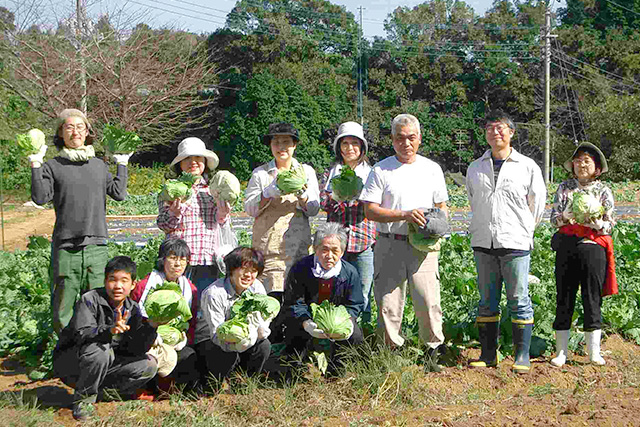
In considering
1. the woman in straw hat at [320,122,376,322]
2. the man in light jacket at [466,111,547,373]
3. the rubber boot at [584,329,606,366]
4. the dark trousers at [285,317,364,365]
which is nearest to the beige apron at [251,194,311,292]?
the woman in straw hat at [320,122,376,322]

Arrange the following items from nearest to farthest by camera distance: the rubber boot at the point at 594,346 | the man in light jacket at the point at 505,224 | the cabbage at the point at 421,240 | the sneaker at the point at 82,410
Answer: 1. the sneaker at the point at 82,410
2. the cabbage at the point at 421,240
3. the man in light jacket at the point at 505,224
4. the rubber boot at the point at 594,346

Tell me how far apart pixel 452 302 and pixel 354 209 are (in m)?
1.60

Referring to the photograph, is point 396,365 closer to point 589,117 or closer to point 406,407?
point 406,407

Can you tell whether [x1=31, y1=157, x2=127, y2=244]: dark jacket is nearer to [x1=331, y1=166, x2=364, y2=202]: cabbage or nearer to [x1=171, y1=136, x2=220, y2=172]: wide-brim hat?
[x1=171, y1=136, x2=220, y2=172]: wide-brim hat

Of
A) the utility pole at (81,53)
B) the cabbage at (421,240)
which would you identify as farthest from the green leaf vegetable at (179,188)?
the utility pole at (81,53)

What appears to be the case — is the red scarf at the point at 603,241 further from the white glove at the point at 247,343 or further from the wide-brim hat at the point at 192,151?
the wide-brim hat at the point at 192,151

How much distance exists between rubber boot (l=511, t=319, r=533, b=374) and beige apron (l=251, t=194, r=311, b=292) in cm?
170

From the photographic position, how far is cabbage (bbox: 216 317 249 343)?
417 cm

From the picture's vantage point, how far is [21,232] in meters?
14.0

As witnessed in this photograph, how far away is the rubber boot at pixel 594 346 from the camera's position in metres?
5.23

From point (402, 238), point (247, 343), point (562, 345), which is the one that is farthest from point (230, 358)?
point (562, 345)

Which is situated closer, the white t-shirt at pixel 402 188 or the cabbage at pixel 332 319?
the cabbage at pixel 332 319

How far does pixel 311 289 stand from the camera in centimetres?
464

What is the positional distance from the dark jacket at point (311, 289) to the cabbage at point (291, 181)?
55 cm
